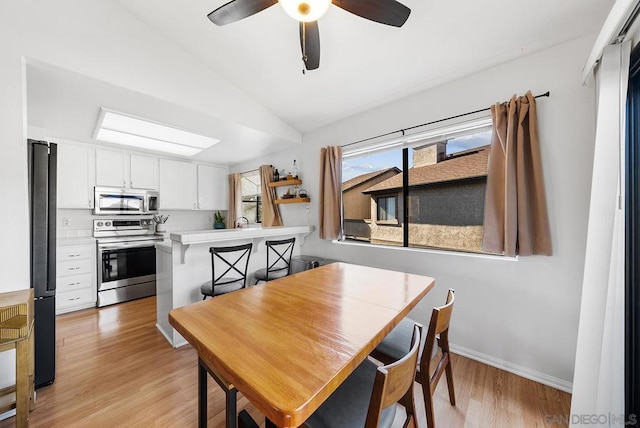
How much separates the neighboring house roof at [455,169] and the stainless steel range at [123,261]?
12.3 feet

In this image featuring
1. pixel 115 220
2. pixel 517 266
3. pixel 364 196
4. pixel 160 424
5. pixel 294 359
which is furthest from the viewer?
pixel 115 220

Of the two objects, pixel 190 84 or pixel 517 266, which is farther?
pixel 190 84

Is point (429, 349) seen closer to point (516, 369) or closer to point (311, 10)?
point (516, 369)

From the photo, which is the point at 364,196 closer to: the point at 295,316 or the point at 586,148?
the point at 586,148

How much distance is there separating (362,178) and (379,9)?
6.24ft

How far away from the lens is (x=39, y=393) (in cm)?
172

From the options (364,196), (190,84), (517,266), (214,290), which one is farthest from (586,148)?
(190,84)

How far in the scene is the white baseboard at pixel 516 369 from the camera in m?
1.74

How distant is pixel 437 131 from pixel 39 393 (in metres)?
3.77

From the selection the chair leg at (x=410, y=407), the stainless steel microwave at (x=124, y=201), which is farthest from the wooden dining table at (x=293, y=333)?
the stainless steel microwave at (x=124, y=201)

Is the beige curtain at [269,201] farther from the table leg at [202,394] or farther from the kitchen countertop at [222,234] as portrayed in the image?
the table leg at [202,394]

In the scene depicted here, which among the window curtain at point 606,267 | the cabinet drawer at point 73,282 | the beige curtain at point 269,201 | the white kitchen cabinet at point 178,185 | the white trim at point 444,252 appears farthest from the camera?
the white kitchen cabinet at point 178,185

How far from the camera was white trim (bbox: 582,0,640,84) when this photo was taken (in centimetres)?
111

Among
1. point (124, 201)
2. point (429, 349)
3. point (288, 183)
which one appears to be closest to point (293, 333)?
point (429, 349)
